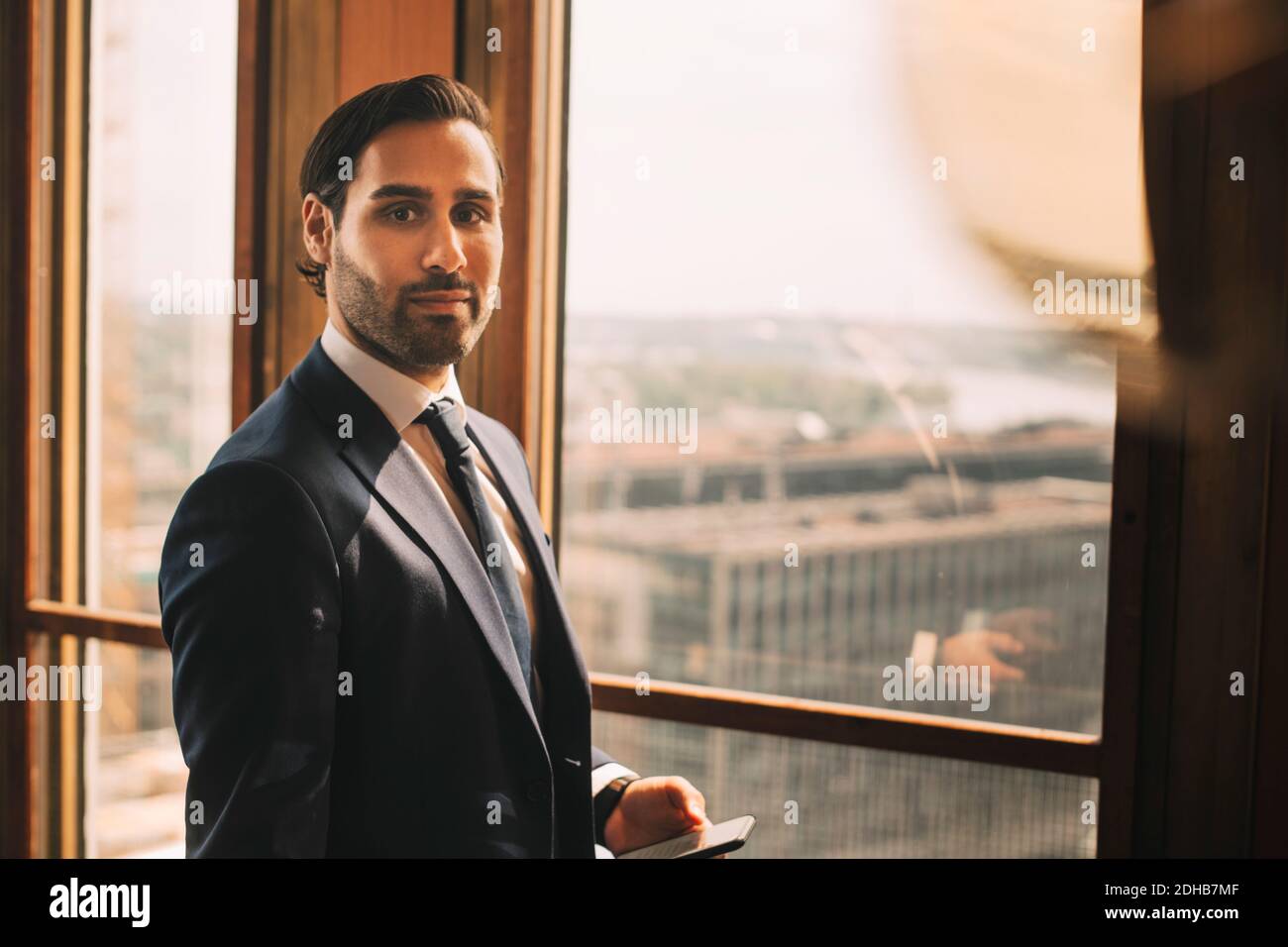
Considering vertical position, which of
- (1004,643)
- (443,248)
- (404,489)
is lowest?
(1004,643)

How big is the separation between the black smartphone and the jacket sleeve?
0.47 m

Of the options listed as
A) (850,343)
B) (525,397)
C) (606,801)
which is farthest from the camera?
(525,397)

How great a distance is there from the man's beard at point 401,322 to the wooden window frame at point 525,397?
38cm

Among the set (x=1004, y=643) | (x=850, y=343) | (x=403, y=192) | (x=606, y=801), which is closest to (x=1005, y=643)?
(x=1004, y=643)

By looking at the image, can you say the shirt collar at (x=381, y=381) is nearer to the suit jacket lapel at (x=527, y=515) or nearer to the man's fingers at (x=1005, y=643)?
the suit jacket lapel at (x=527, y=515)

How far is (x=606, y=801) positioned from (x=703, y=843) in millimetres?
197

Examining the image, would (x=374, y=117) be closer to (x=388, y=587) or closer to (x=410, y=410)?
(x=410, y=410)

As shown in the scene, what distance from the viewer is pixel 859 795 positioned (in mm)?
1754

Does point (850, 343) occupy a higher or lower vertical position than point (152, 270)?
lower

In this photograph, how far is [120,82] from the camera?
7.57ft

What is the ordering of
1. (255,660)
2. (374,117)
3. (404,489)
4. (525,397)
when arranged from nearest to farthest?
(255,660)
(404,489)
(374,117)
(525,397)

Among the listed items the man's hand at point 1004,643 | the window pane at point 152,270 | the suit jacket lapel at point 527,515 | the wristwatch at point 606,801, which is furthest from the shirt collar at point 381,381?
the man's hand at point 1004,643

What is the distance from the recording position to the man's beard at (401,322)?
1459mm
